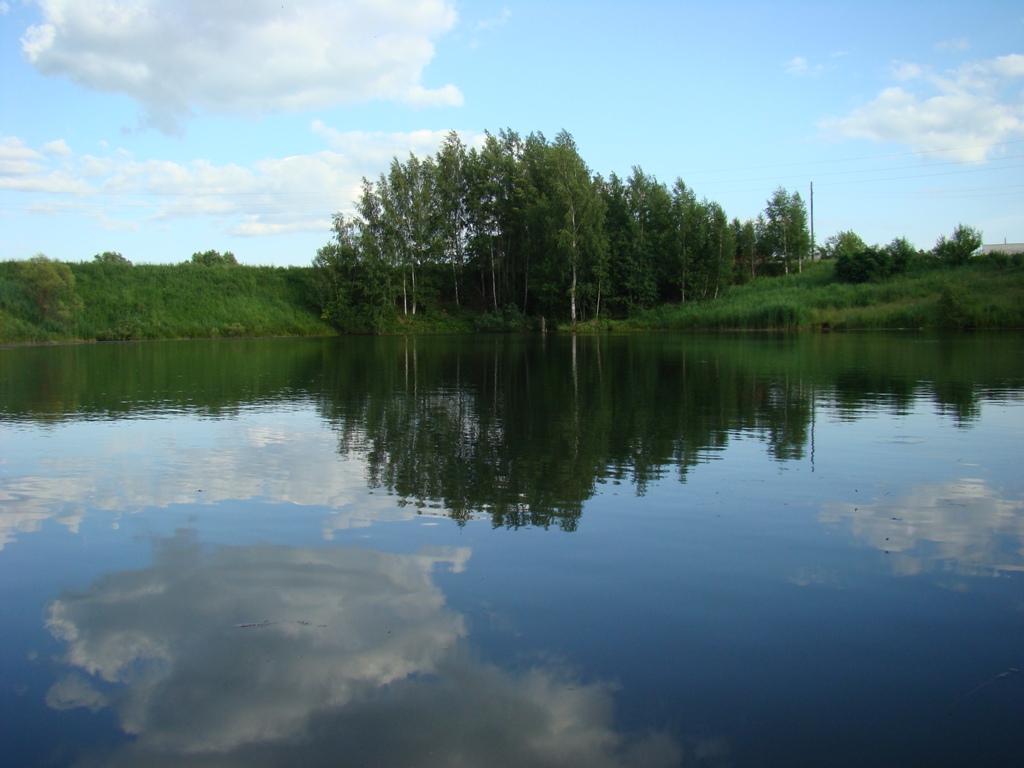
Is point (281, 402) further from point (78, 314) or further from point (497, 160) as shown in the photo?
point (497, 160)

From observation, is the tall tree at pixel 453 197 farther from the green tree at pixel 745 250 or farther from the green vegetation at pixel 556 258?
the green tree at pixel 745 250

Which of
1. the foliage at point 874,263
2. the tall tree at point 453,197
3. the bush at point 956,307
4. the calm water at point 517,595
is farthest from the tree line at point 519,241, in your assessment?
the calm water at point 517,595

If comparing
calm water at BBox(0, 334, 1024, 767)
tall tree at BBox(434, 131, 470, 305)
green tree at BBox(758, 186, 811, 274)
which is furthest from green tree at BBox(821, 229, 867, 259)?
calm water at BBox(0, 334, 1024, 767)

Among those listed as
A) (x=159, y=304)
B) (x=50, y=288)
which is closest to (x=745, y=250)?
(x=159, y=304)

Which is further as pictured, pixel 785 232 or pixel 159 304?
pixel 785 232

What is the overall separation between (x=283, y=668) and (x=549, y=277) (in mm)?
57910

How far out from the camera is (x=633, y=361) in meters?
27.5

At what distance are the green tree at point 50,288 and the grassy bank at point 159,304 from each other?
7cm

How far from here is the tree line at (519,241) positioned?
2366 inches

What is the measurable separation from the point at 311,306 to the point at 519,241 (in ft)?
60.3

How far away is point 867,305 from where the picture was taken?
5459 centimetres

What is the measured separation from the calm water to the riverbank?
41488 mm

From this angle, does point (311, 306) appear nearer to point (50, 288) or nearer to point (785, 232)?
point (50, 288)

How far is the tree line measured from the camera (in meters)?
60.1
